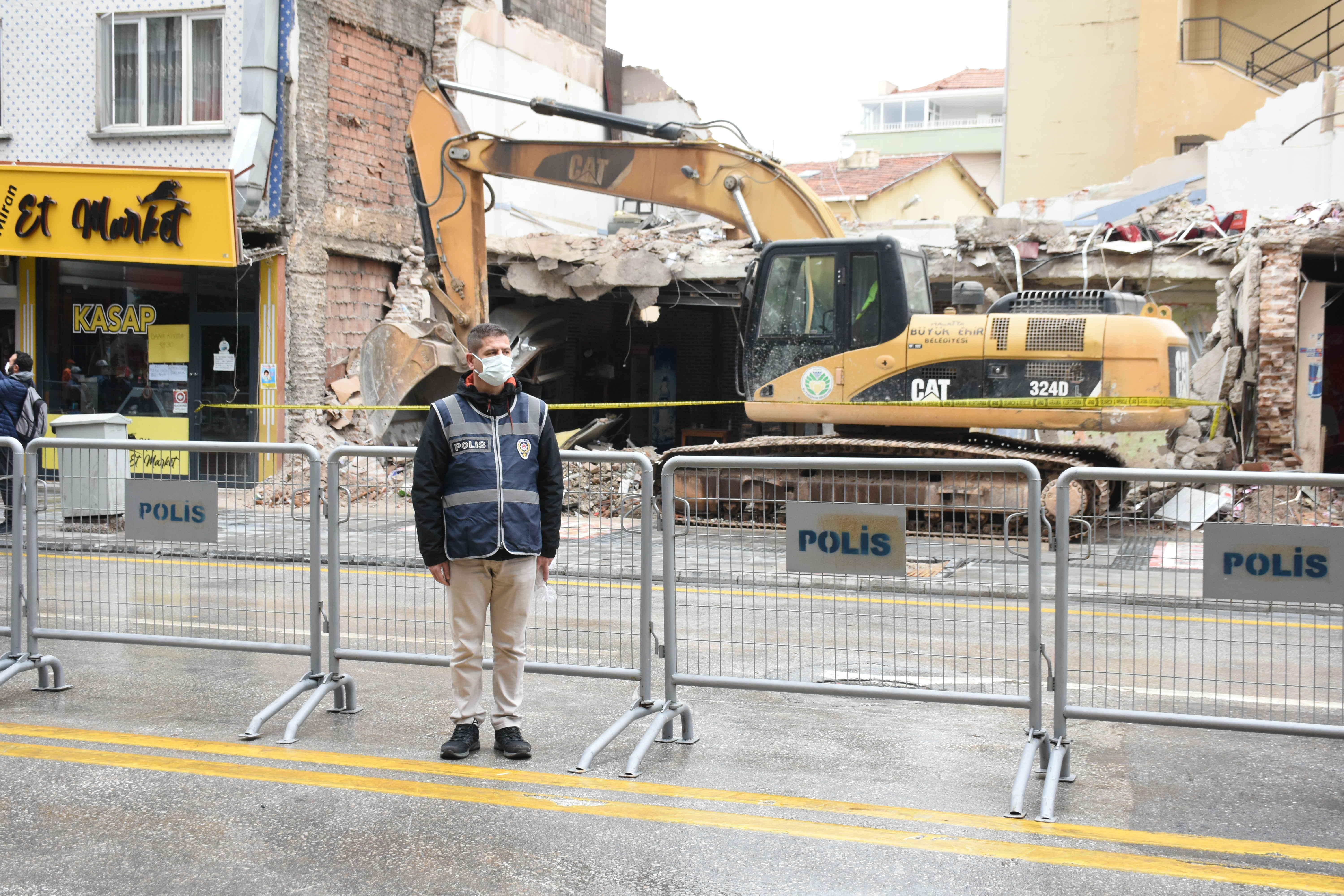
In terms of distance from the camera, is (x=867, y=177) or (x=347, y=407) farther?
(x=867, y=177)

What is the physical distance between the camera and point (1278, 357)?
1586cm

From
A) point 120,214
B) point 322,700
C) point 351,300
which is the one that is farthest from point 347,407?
point 322,700

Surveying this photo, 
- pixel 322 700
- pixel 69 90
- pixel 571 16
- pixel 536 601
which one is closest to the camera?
pixel 536 601

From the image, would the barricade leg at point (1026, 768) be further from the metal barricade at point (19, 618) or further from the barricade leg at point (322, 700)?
the metal barricade at point (19, 618)

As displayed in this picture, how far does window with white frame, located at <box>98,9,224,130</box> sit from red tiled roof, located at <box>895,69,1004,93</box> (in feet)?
196

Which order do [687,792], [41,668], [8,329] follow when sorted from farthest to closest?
[8,329], [41,668], [687,792]

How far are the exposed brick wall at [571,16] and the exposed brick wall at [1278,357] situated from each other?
13578 mm

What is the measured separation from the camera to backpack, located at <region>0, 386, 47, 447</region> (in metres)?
12.7

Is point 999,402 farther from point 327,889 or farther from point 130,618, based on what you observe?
point 327,889

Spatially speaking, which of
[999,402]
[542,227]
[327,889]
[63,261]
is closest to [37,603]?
[327,889]

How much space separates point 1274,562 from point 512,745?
10.9ft

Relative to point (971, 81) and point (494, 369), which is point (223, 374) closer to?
point (494, 369)

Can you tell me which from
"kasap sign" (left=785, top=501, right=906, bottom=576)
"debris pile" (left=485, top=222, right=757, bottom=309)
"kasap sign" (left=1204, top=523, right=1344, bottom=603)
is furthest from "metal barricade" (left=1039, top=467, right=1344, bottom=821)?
"debris pile" (left=485, top=222, right=757, bottom=309)

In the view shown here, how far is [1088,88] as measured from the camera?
113ft
